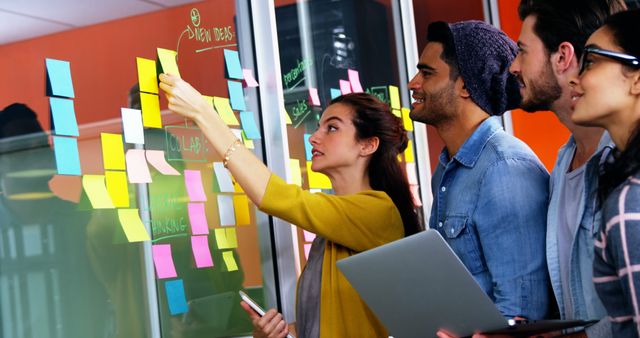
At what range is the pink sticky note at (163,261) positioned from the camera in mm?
2309

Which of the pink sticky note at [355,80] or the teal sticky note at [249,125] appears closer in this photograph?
the teal sticky note at [249,125]

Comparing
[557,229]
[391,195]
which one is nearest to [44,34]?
[391,195]

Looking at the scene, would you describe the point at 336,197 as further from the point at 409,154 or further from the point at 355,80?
the point at 409,154

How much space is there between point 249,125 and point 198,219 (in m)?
0.40

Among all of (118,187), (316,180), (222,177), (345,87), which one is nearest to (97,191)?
(118,187)

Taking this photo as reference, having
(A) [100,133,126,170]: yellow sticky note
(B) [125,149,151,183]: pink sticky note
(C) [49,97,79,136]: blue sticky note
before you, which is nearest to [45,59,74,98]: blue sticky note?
(C) [49,97,79,136]: blue sticky note

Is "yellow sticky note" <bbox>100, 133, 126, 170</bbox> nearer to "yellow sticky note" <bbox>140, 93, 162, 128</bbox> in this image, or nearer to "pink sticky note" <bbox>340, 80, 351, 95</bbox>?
"yellow sticky note" <bbox>140, 93, 162, 128</bbox>

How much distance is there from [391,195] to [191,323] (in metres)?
0.70

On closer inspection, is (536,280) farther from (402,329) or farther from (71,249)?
(71,249)

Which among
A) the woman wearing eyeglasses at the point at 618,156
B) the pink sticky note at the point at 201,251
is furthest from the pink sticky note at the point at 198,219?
the woman wearing eyeglasses at the point at 618,156

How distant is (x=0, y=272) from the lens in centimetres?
188

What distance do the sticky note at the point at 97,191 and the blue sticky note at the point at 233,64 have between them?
71cm

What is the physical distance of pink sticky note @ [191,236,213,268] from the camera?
8.11 feet

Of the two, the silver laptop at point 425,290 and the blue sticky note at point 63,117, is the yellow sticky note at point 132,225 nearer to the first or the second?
the blue sticky note at point 63,117
